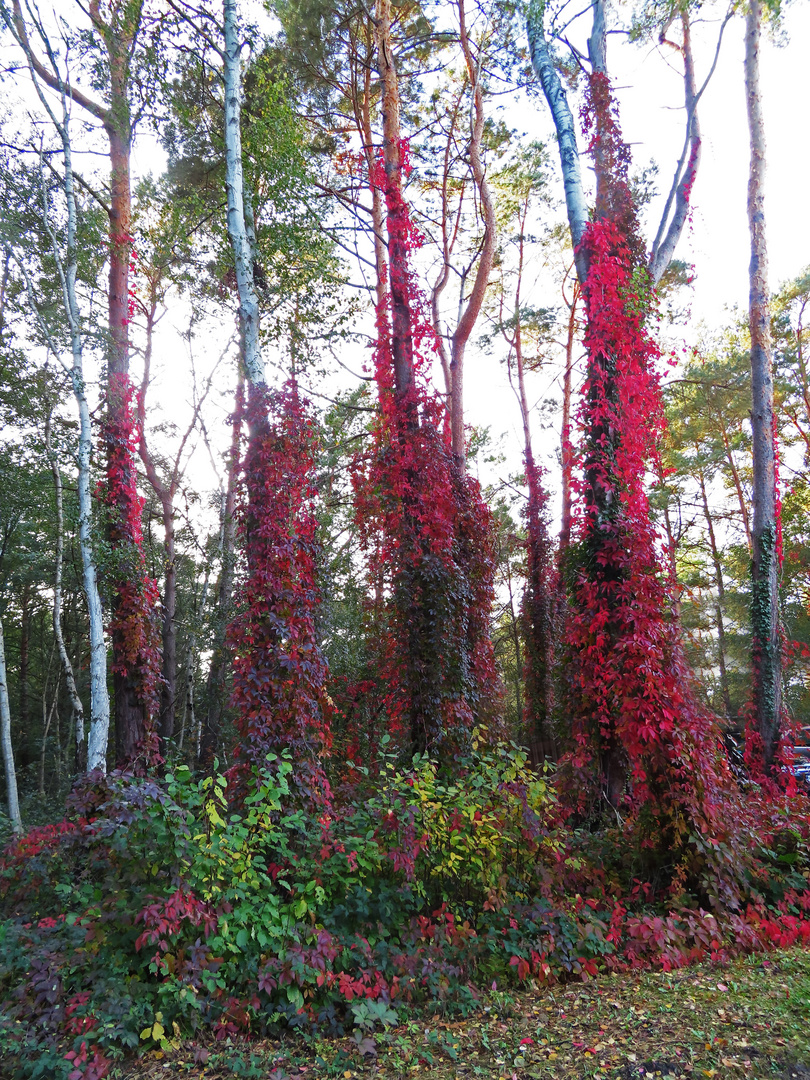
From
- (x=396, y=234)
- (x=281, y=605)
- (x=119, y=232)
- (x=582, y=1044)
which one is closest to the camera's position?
(x=582, y=1044)

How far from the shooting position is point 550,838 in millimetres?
4621

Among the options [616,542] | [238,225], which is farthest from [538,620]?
[238,225]

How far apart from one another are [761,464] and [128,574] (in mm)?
8587

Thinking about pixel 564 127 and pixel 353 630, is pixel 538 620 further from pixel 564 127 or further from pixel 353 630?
pixel 564 127

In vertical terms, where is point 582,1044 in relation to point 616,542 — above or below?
below

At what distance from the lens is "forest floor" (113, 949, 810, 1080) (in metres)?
2.75

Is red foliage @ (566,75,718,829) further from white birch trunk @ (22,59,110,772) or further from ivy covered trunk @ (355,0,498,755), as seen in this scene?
white birch trunk @ (22,59,110,772)

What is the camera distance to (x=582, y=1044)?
121 inches

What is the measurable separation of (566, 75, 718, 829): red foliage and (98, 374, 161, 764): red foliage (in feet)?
17.9

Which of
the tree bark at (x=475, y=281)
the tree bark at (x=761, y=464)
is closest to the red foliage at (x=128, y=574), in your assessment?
the tree bark at (x=475, y=281)

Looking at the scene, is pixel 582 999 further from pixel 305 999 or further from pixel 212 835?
pixel 212 835

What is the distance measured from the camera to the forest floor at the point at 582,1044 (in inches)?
108

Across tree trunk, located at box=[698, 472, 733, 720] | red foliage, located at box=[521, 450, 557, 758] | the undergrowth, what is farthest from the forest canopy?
tree trunk, located at box=[698, 472, 733, 720]

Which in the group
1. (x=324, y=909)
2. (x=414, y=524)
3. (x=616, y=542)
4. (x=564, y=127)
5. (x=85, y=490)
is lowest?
(x=324, y=909)
